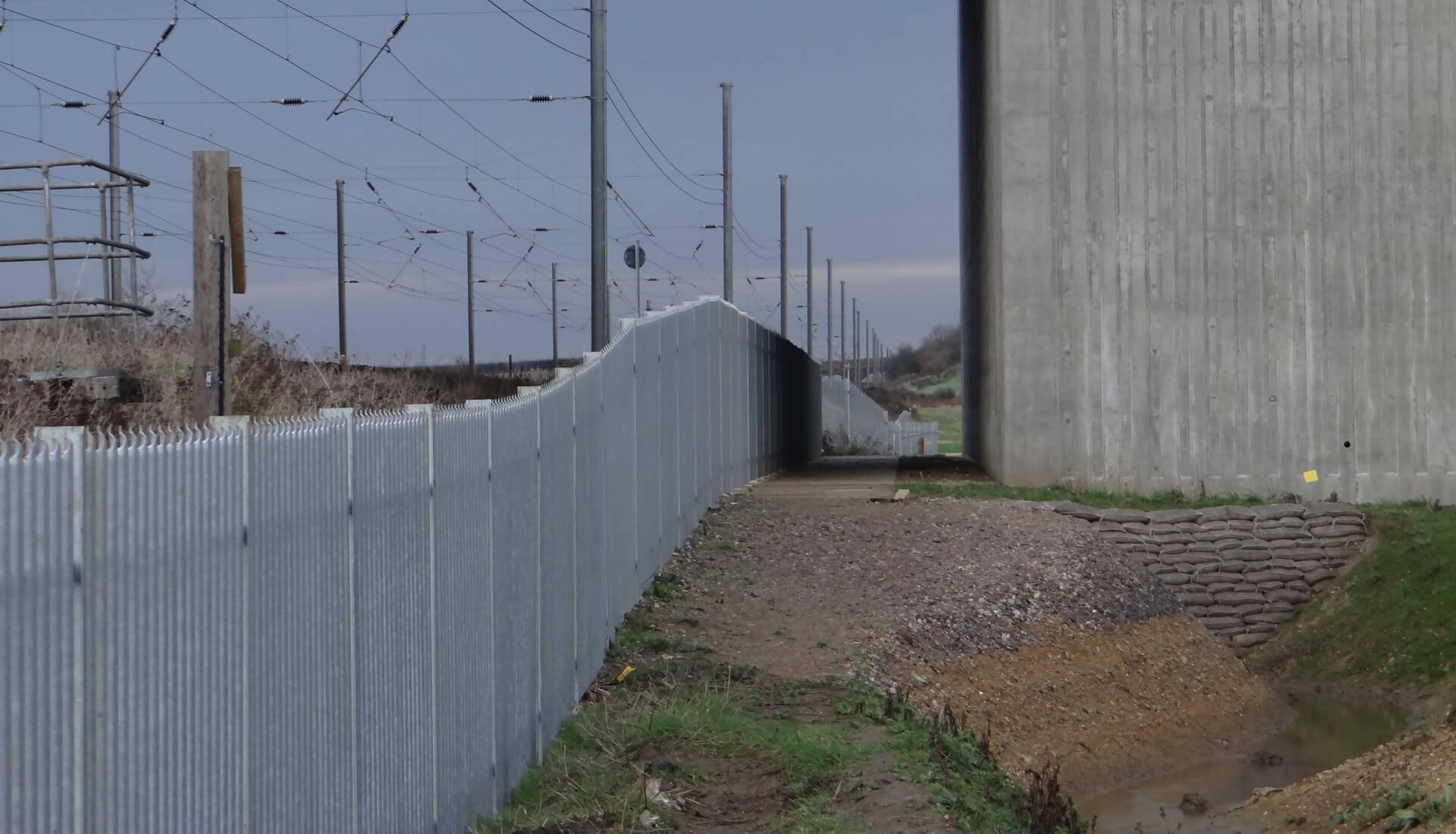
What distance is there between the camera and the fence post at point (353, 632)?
514cm

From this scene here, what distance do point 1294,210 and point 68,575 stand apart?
19.3m

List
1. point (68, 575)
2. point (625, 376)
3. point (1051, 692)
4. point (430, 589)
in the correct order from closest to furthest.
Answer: point (68, 575) < point (430, 589) < point (625, 376) < point (1051, 692)

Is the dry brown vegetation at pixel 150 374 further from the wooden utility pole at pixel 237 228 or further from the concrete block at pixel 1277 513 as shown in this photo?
the concrete block at pixel 1277 513

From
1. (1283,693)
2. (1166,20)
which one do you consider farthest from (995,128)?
(1283,693)

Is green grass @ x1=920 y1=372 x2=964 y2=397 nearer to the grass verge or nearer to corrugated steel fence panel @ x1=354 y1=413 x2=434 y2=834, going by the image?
the grass verge

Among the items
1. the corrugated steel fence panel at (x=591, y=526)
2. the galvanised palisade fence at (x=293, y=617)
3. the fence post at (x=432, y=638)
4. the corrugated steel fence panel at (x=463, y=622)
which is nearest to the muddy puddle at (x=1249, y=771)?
the corrugated steel fence panel at (x=591, y=526)

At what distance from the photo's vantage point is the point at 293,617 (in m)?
4.63

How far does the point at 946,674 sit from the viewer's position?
1317cm

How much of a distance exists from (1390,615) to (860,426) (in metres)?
37.9

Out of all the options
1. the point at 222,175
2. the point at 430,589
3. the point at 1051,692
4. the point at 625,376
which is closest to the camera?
the point at 430,589

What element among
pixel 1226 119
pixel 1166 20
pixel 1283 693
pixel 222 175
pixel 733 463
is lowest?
pixel 1283 693

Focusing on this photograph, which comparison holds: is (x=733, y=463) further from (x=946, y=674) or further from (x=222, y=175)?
(x=222, y=175)

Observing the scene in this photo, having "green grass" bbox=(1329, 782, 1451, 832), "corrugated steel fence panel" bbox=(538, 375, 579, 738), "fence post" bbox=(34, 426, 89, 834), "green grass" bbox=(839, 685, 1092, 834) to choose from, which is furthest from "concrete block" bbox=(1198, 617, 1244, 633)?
"fence post" bbox=(34, 426, 89, 834)

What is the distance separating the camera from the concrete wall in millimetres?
20344
